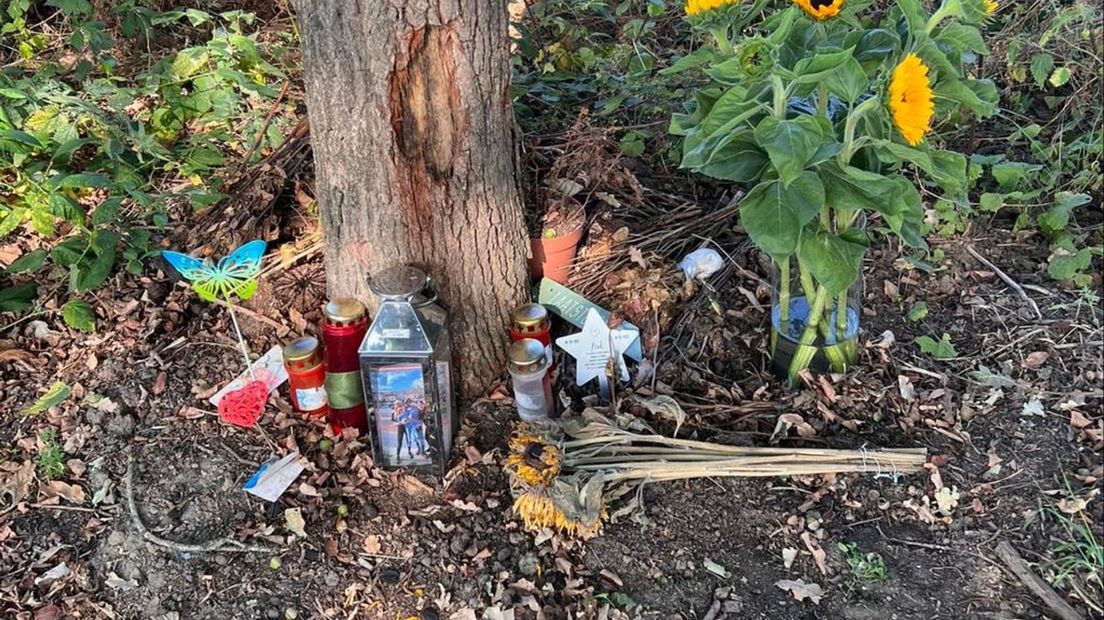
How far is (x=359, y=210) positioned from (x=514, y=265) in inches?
17.0

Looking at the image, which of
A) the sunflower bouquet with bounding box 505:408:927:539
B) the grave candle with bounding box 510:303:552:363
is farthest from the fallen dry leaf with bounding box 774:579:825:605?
the grave candle with bounding box 510:303:552:363

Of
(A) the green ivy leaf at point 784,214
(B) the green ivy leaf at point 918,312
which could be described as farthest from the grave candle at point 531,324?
(B) the green ivy leaf at point 918,312

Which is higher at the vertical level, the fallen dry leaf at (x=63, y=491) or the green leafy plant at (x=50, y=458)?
the green leafy plant at (x=50, y=458)

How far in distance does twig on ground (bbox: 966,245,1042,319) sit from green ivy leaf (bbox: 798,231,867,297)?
0.86m

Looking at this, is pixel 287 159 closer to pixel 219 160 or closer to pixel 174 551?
pixel 219 160

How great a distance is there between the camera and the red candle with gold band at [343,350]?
7.18 ft

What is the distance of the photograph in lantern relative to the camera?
6.93 ft

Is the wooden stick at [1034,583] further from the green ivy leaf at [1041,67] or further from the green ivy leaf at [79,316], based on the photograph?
the green ivy leaf at [79,316]

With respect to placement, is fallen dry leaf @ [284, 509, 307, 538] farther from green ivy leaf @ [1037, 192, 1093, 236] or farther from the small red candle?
green ivy leaf @ [1037, 192, 1093, 236]

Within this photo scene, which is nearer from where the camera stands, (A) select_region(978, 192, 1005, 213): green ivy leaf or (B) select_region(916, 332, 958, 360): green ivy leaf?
(B) select_region(916, 332, 958, 360): green ivy leaf

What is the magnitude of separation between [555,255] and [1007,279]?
1350mm

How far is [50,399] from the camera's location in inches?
96.7

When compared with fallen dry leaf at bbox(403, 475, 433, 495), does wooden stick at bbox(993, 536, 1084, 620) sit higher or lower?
higher

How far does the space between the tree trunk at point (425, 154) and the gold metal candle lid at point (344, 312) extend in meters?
0.12
